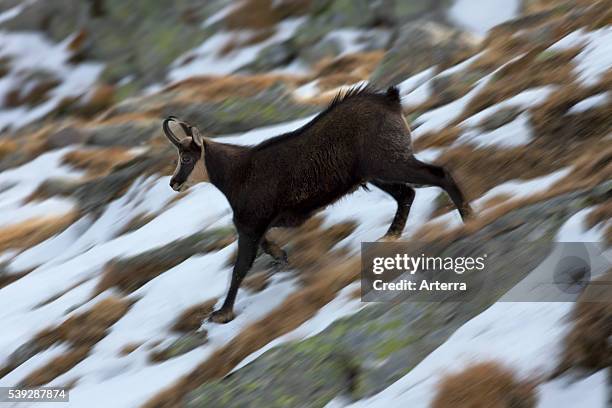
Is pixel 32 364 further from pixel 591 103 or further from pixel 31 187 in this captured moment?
pixel 31 187

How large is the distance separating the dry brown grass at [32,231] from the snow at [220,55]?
14.5 meters

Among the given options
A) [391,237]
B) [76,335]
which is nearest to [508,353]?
[391,237]

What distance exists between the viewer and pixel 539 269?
356 inches

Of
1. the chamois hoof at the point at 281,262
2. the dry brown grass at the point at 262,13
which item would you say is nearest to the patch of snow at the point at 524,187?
the chamois hoof at the point at 281,262

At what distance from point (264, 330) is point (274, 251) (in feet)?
5.12

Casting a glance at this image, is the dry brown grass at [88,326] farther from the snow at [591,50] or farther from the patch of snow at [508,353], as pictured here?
the snow at [591,50]

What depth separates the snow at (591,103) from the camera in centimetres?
1346

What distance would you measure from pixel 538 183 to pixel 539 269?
9.88ft

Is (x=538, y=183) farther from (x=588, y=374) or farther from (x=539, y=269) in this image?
(x=588, y=374)

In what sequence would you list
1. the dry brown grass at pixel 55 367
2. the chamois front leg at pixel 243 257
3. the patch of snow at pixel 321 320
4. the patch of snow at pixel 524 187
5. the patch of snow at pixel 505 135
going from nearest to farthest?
1. the patch of snow at pixel 321 320
2. the chamois front leg at pixel 243 257
3. the patch of snow at pixel 524 187
4. the dry brown grass at pixel 55 367
5. the patch of snow at pixel 505 135

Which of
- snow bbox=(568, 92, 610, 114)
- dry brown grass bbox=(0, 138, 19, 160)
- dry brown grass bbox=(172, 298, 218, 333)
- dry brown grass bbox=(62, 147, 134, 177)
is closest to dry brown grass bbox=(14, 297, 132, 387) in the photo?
dry brown grass bbox=(172, 298, 218, 333)

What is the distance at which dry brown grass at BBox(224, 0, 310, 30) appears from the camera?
3856 centimetres

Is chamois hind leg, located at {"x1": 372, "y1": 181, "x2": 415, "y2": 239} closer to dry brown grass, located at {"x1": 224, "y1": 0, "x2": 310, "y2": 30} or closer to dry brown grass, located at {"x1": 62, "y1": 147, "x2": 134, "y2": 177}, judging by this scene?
dry brown grass, located at {"x1": 62, "y1": 147, "x2": 134, "y2": 177}

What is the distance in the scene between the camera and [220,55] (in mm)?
38062
